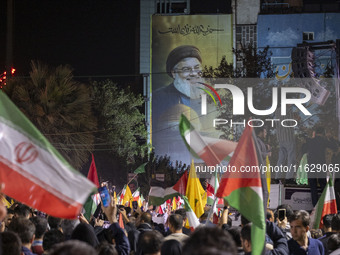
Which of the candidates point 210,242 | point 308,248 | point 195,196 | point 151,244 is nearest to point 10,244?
point 151,244

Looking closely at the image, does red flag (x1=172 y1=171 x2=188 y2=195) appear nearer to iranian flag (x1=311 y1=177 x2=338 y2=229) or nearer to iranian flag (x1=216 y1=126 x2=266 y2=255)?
iranian flag (x1=311 y1=177 x2=338 y2=229)

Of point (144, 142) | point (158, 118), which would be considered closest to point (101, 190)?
point (144, 142)

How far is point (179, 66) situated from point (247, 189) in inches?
2070

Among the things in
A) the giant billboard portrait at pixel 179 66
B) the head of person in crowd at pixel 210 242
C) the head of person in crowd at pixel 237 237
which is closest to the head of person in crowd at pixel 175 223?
the head of person in crowd at pixel 237 237

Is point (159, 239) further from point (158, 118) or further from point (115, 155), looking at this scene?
point (158, 118)

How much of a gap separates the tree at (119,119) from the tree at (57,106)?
15.4m

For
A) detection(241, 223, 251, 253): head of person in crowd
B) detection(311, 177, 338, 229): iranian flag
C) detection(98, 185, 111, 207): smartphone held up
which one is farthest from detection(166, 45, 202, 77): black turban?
detection(241, 223, 251, 253): head of person in crowd

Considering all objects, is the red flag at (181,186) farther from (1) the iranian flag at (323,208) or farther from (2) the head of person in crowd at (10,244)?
(2) the head of person in crowd at (10,244)

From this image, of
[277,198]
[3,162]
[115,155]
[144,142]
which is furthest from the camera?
[144,142]

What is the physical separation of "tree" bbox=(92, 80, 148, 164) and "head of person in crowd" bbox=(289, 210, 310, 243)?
118ft

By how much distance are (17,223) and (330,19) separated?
56.1 m

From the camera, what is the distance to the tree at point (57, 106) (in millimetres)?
25562

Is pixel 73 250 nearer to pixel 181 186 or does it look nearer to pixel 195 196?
pixel 195 196

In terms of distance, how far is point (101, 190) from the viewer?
21.3 feet
